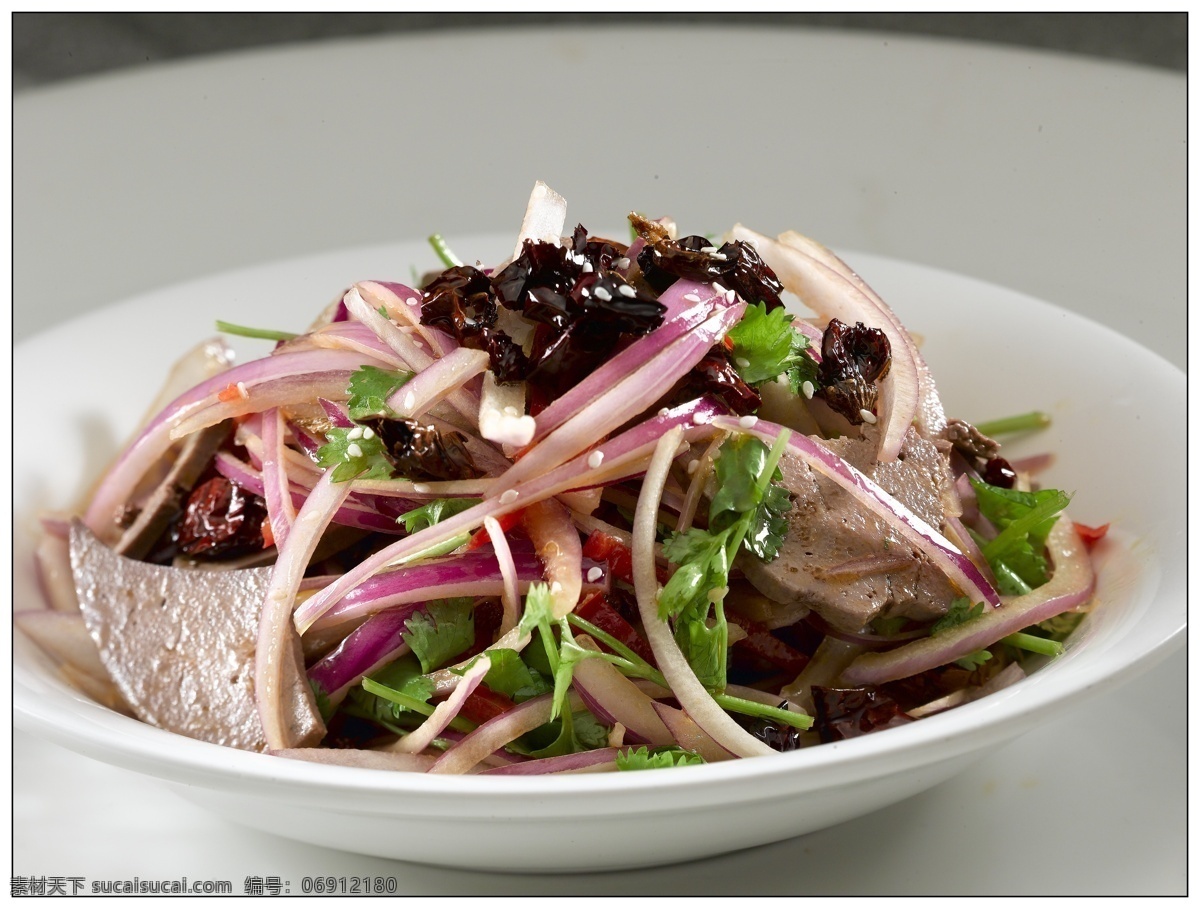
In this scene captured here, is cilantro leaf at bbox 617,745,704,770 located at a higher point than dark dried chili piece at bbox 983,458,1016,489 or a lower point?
lower

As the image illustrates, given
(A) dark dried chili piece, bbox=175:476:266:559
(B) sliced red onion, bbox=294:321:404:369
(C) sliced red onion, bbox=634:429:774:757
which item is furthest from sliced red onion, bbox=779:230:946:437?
(A) dark dried chili piece, bbox=175:476:266:559

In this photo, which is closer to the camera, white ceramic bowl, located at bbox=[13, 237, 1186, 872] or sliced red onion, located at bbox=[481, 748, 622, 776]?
white ceramic bowl, located at bbox=[13, 237, 1186, 872]

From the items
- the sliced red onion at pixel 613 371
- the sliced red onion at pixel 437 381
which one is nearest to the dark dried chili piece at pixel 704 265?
the sliced red onion at pixel 613 371

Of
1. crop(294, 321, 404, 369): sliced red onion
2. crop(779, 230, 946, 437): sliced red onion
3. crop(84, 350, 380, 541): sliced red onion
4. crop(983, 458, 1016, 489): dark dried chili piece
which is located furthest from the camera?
crop(983, 458, 1016, 489): dark dried chili piece

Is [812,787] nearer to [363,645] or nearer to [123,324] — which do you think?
[363,645]

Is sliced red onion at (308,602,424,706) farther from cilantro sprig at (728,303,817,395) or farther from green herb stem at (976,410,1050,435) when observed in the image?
green herb stem at (976,410,1050,435)

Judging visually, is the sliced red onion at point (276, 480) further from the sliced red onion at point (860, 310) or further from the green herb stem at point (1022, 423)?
the green herb stem at point (1022, 423)

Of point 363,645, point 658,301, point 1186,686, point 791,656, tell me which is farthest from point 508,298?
point 1186,686

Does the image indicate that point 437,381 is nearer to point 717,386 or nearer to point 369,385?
point 369,385
